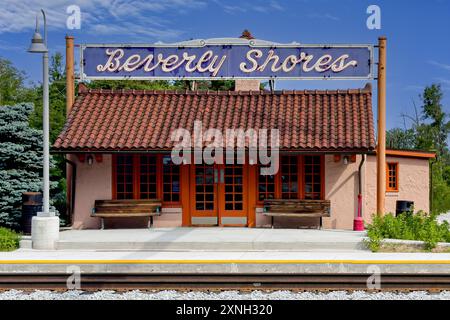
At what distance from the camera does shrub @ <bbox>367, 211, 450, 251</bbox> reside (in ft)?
46.6

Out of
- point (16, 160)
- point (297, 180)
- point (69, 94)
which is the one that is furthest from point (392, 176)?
point (16, 160)

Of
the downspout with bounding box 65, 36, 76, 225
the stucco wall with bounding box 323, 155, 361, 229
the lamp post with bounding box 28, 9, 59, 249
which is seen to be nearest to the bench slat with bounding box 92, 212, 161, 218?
the downspout with bounding box 65, 36, 76, 225

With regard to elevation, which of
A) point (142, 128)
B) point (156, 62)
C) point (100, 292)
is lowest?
point (100, 292)

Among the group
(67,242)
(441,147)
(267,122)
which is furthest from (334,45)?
(441,147)

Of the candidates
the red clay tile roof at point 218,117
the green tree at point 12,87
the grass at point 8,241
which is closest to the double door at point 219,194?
the red clay tile roof at point 218,117

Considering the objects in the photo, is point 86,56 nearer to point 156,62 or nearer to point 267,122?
point 156,62

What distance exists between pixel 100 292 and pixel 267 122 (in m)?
9.32

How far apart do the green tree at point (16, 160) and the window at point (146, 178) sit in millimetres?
2515

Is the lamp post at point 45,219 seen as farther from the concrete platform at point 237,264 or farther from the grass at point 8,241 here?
the concrete platform at point 237,264

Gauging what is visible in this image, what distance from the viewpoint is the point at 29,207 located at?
16484mm

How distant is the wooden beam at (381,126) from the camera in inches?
707

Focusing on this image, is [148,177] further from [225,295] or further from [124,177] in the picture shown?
[225,295]

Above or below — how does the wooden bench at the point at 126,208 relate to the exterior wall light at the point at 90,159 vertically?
below

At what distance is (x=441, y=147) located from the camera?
57.2m
